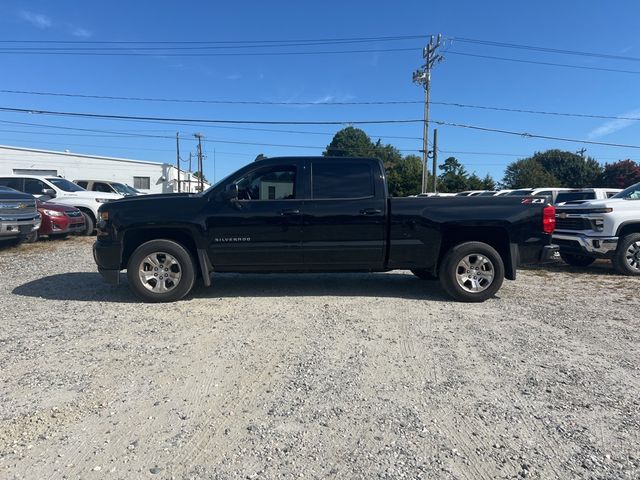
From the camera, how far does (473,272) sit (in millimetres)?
6469

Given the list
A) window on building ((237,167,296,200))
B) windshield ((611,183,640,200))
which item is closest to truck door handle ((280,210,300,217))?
window on building ((237,167,296,200))

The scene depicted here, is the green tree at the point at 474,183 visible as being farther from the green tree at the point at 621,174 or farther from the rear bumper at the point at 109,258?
the rear bumper at the point at 109,258

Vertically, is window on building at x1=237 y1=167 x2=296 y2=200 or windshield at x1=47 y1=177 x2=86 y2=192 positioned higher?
windshield at x1=47 y1=177 x2=86 y2=192

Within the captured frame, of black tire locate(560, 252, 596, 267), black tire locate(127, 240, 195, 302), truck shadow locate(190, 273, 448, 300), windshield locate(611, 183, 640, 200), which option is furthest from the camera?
black tire locate(560, 252, 596, 267)

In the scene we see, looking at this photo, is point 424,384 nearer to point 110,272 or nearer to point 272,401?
point 272,401

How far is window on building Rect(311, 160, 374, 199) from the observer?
6508 millimetres

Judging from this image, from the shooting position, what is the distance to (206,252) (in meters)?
6.36

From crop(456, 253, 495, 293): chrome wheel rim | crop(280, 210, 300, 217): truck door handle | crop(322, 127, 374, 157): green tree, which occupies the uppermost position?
crop(322, 127, 374, 157): green tree

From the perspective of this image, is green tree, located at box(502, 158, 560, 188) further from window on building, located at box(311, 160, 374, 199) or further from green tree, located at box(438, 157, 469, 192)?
window on building, located at box(311, 160, 374, 199)

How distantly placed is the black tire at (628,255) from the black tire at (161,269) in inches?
305

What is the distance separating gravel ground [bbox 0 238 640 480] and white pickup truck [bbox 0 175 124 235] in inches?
338

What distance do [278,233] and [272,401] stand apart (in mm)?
3215

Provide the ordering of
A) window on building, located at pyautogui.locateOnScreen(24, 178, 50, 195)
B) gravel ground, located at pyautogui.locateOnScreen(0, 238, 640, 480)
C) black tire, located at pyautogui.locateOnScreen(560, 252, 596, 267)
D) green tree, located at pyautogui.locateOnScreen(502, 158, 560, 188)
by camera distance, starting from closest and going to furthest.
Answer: gravel ground, located at pyautogui.locateOnScreen(0, 238, 640, 480) < black tire, located at pyautogui.locateOnScreen(560, 252, 596, 267) < window on building, located at pyautogui.locateOnScreen(24, 178, 50, 195) < green tree, located at pyautogui.locateOnScreen(502, 158, 560, 188)

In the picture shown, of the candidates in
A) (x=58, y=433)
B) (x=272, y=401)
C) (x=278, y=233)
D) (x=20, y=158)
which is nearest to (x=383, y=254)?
(x=278, y=233)
